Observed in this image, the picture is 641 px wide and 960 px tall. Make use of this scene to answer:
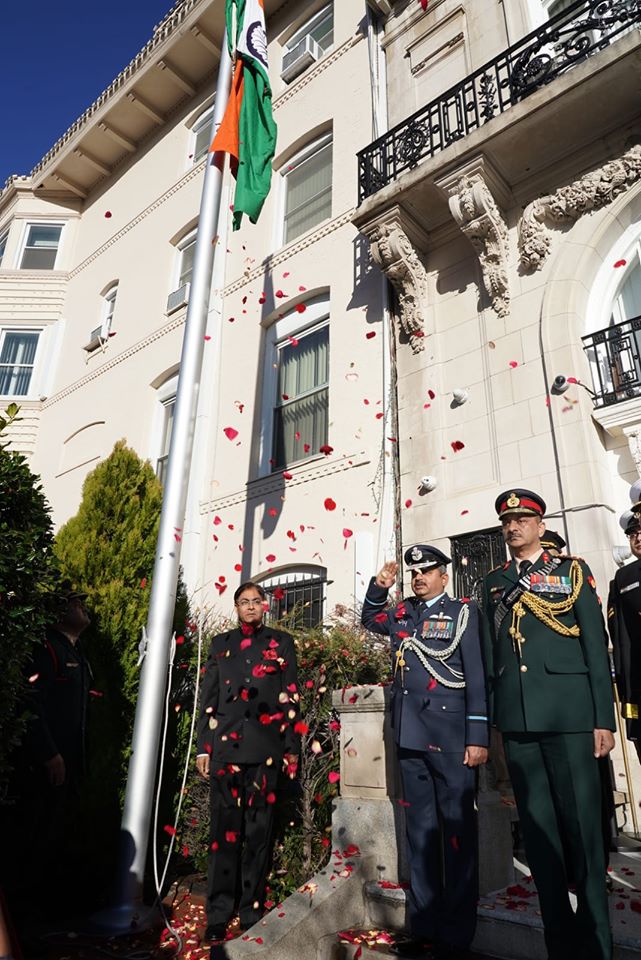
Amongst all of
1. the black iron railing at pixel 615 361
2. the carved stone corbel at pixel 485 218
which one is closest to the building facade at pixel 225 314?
the carved stone corbel at pixel 485 218

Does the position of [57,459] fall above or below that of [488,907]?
above

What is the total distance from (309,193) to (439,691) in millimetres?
11013

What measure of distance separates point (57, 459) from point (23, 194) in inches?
384

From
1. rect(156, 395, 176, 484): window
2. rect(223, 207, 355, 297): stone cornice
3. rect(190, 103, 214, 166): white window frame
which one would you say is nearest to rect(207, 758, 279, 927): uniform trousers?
rect(223, 207, 355, 297): stone cornice

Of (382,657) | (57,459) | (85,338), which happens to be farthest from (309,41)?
(382,657)

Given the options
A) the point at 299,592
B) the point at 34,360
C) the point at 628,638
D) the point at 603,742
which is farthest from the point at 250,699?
the point at 34,360

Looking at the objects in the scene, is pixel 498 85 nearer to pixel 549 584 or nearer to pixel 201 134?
pixel 549 584

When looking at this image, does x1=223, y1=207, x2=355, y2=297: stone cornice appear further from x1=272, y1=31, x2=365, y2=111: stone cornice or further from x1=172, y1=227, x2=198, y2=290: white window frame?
x1=272, y1=31, x2=365, y2=111: stone cornice

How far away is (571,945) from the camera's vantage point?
281cm

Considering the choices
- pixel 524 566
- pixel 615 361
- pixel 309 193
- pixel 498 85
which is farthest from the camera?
pixel 309 193

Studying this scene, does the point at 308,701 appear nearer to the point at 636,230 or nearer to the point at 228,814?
the point at 228,814

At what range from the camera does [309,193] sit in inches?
482

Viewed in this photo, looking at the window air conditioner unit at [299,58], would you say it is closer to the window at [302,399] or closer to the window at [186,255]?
the window at [186,255]

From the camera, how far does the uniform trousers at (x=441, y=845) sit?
3209mm
